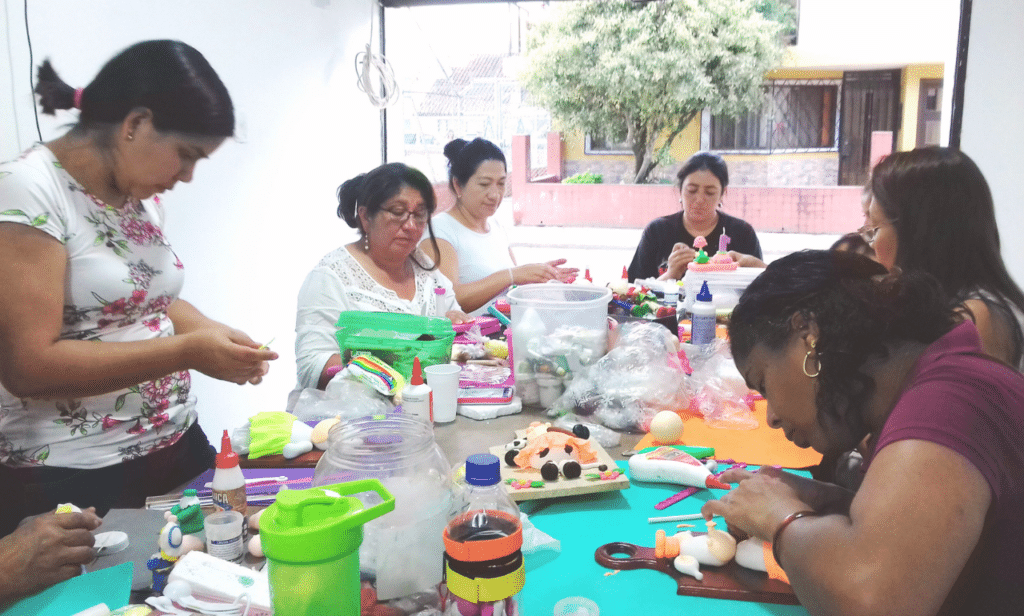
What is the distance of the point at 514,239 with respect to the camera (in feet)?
39.2

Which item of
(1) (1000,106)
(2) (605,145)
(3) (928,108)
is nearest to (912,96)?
(3) (928,108)

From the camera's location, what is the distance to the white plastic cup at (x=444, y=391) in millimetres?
2035

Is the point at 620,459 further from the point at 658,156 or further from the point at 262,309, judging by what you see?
the point at 658,156

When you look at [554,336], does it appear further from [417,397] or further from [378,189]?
[378,189]

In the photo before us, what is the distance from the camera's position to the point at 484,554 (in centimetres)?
92

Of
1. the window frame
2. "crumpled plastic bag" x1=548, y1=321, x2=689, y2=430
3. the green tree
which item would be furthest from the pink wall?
"crumpled plastic bag" x1=548, y1=321, x2=689, y2=430

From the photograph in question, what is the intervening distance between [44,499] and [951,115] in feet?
17.2

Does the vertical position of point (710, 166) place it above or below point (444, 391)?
above

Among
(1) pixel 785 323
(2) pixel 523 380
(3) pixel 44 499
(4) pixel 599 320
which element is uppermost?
(1) pixel 785 323

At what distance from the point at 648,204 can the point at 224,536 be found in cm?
1141

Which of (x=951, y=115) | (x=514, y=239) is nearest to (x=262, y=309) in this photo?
(x=951, y=115)

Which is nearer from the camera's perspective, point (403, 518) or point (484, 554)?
point (484, 554)

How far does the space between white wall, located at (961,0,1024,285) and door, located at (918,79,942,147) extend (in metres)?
8.57

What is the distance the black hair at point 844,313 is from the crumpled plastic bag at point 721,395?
77 cm
